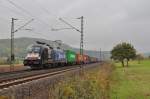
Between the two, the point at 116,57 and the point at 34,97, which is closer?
the point at 34,97

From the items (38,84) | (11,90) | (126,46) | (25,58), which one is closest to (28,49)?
(25,58)

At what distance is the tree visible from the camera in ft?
448

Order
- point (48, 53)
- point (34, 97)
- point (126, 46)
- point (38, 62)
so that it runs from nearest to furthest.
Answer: point (34, 97) → point (38, 62) → point (48, 53) → point (126, 46)

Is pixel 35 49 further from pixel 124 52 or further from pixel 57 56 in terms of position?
pixel 124 52

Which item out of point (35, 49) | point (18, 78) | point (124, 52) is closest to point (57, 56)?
point (35, 49)

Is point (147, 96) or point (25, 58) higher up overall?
point (25, 58)

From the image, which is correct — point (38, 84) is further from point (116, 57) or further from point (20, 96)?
point (116, 57)

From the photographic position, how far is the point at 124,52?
449 feet

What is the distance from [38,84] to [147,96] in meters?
14.4

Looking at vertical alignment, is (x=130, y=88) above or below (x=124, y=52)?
below

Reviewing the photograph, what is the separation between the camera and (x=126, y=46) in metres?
138

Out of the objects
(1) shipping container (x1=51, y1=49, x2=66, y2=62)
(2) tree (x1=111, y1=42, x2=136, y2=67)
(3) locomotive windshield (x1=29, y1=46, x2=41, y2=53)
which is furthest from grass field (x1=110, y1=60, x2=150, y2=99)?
(2) tree (x1=111, y1=42, x2=136, y2=67)

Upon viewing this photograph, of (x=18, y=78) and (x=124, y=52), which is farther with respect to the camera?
(x=124, y=52)

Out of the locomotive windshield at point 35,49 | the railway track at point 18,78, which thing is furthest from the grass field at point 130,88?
the locomotive windshield at point 35,49
